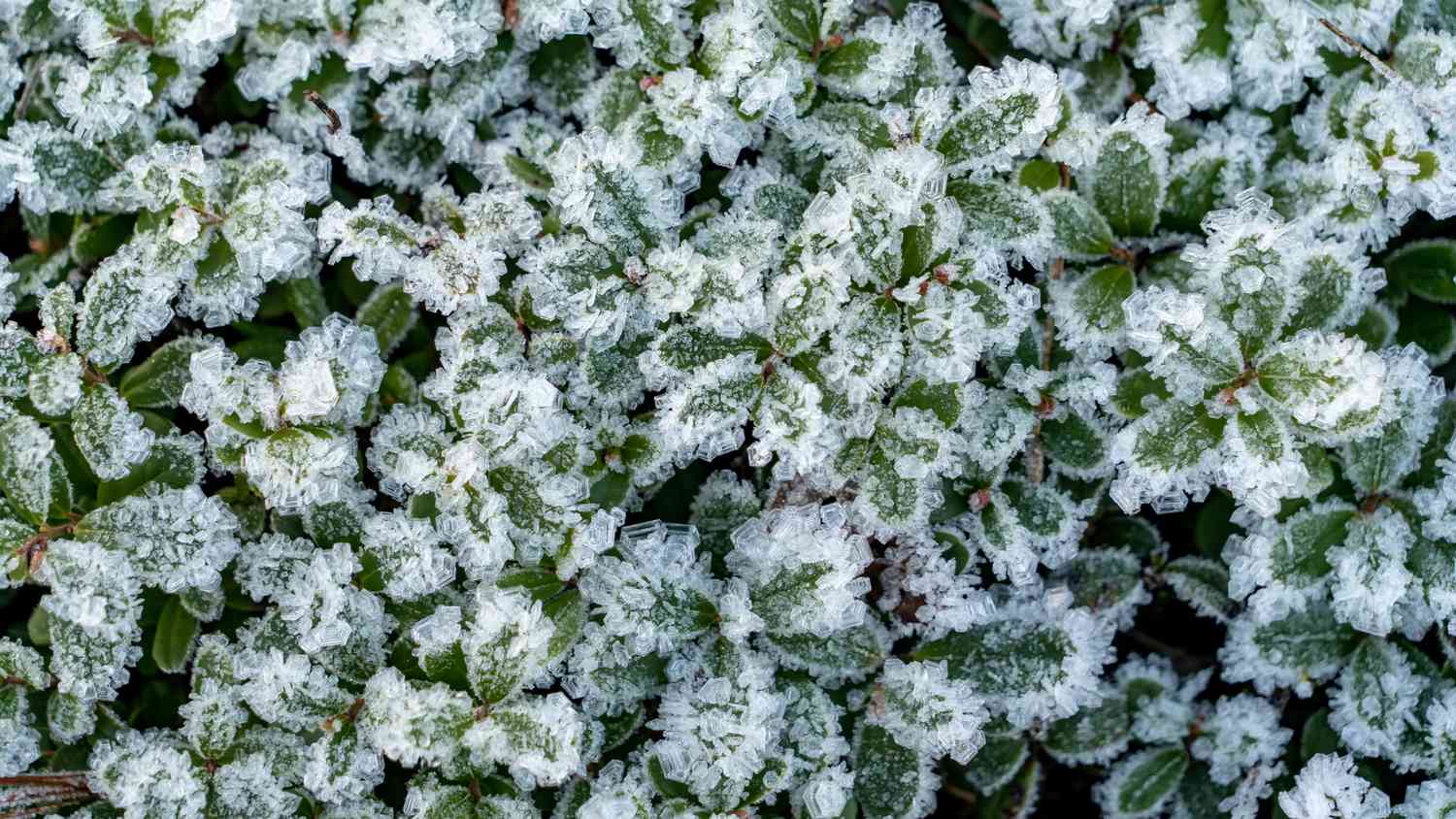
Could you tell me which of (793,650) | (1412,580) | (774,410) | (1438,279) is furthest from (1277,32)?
(793,650)

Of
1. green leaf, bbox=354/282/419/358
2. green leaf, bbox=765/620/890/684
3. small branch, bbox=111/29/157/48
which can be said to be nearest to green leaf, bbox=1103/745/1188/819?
green leaf, bbox=765/620/890/684

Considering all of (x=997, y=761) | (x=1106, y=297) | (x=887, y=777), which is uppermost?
(x=1106, y=297)

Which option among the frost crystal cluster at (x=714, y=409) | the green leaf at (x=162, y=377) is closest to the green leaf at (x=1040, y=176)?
the frost crystal cluster at (x=714, y=409)

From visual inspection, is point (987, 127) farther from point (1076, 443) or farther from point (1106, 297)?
point (1076, 443)

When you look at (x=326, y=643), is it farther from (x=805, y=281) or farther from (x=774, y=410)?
(x=805, y=281)

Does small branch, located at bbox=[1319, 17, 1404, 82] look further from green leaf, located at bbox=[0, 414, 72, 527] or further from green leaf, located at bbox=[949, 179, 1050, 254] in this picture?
green leaf, located at bbox=[0, 414, 72, 527]

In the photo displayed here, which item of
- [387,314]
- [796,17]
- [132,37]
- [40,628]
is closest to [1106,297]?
[796,17]

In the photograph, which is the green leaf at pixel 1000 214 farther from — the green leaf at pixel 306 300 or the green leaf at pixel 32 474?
the green leaf at pixel 32 474
